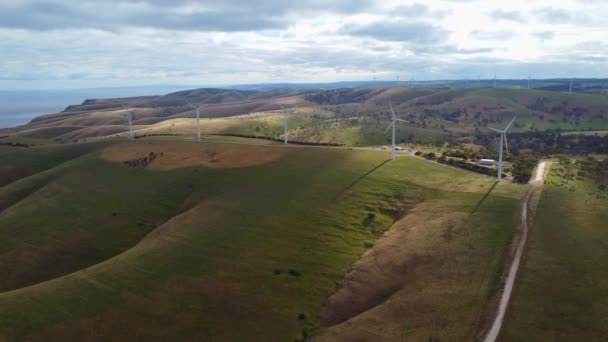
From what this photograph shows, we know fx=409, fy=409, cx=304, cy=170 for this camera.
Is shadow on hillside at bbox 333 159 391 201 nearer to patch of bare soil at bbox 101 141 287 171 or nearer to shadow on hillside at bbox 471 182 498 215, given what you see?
shadow on hillside at bbox 471 182 498 215

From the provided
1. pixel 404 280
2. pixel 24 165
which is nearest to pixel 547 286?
pixel 404 280

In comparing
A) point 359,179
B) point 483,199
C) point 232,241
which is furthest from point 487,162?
point 232,241

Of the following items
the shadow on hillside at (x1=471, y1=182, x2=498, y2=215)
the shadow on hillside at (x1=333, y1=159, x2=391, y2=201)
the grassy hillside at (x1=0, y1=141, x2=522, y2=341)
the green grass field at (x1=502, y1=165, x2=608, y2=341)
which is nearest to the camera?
the green grass field at (x1=502, y1=165, x2=608, y2=341)

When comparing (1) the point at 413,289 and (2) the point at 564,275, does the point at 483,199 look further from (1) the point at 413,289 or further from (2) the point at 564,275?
(1) the point at 413,289

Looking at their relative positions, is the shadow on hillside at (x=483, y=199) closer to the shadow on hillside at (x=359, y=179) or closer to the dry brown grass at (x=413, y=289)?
the dry brown grass at (x=413, y=289)

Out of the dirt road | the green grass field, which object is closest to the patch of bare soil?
the dirt road

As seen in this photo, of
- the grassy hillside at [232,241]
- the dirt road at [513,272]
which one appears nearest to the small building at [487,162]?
the grassy hillside at [232,241]
